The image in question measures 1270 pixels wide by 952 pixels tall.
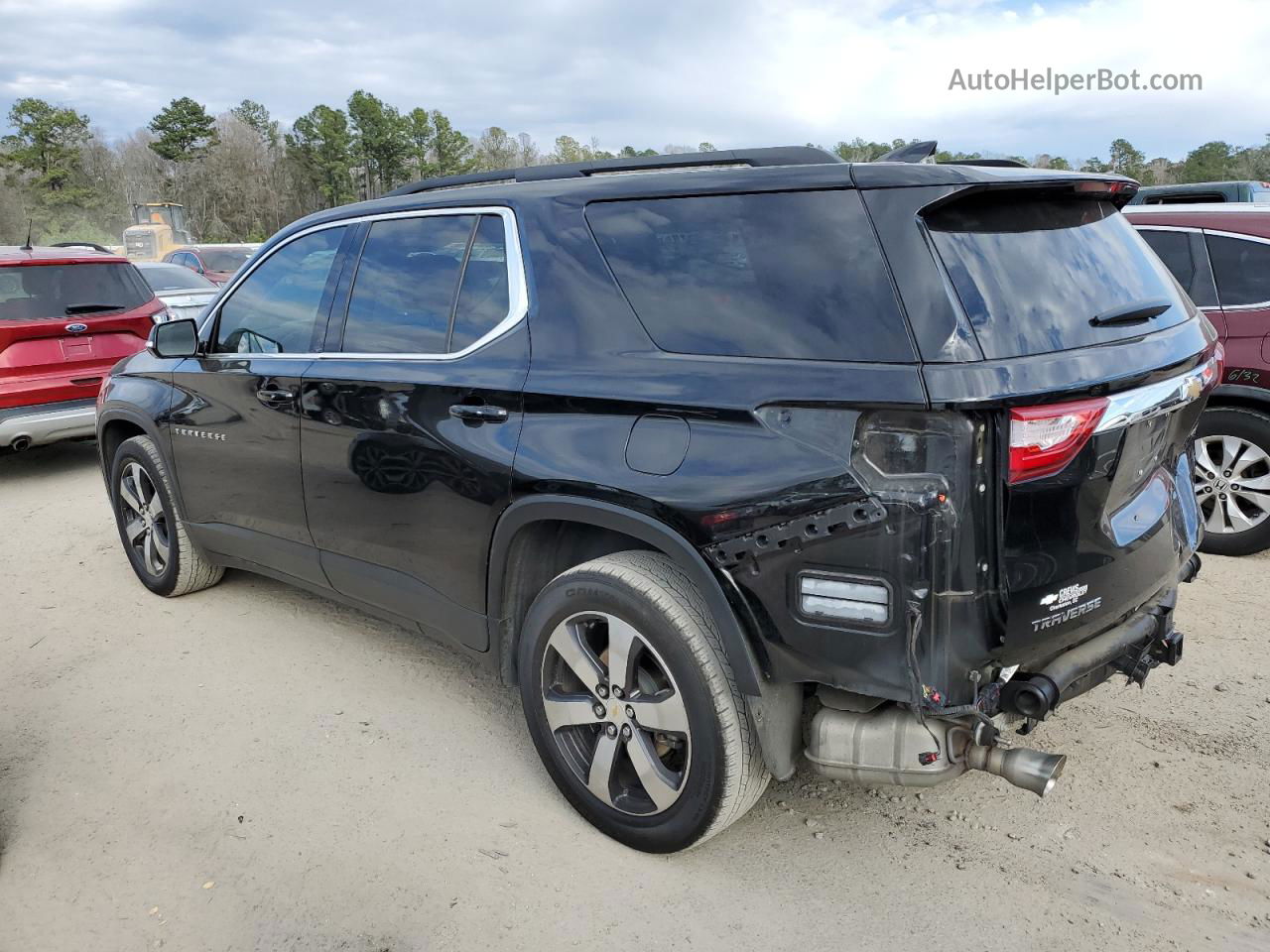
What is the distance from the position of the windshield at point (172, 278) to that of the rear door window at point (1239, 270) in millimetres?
11424

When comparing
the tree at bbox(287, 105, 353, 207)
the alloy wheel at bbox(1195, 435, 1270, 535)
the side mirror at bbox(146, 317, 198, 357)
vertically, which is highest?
the tree at bbox(287, 105, 353, 207)

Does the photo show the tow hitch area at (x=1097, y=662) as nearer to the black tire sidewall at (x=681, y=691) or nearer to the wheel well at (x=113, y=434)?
the black tire sidewall at (x=681, y=691)

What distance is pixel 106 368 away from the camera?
7.71 metres

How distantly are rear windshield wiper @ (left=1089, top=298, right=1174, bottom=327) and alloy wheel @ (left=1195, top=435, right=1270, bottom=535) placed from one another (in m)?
2.98

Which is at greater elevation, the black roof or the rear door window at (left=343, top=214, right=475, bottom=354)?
the black roof

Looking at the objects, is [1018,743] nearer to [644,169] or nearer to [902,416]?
[902,416]

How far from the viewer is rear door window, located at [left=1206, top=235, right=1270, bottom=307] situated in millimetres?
5152

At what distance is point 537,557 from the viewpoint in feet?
10.1

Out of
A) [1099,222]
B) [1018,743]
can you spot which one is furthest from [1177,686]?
[1099,222]

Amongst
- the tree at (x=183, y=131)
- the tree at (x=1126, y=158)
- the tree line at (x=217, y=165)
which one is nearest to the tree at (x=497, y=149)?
the tree line at (x=217, y=165)

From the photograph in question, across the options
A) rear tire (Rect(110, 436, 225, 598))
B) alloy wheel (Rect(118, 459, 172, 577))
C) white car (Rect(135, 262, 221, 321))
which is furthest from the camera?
white car (Rect(135, 262, 221, 321))

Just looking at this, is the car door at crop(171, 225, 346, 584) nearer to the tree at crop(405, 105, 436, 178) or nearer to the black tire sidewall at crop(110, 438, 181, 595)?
the black tire sidewall at crop(110, 438, 181, 595)

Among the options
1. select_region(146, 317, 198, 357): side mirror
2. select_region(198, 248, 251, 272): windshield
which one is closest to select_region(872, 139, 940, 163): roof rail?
select_region(146, 317, 198, 357): side mirror

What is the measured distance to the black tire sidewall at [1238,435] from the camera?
5.08 metres
